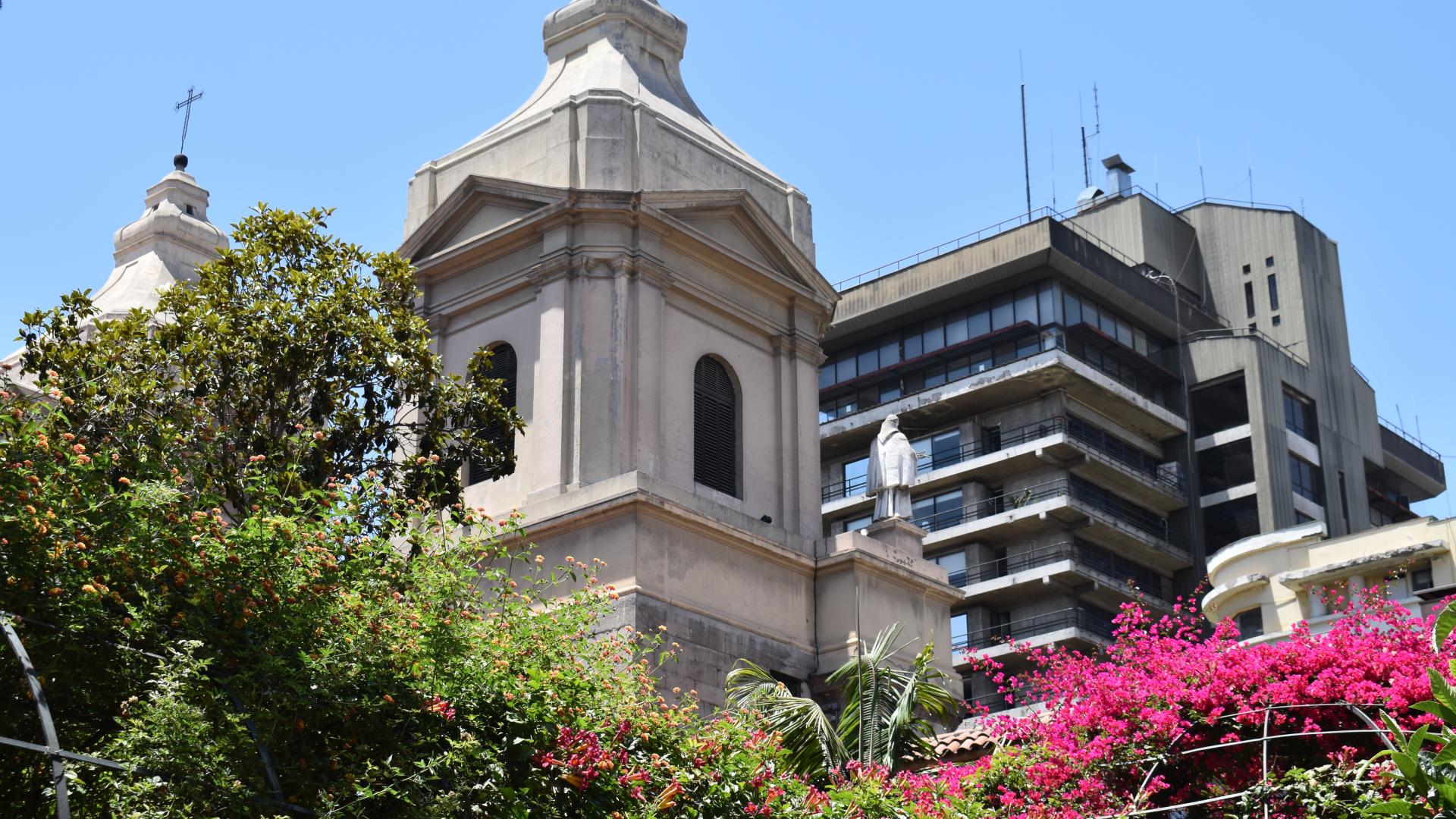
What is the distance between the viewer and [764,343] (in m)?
36.8

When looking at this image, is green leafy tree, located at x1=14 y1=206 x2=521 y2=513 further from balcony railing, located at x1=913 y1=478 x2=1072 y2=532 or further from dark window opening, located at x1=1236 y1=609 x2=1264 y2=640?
balcony railing, located at x1=913 y1=478 x2=1072 y2=532

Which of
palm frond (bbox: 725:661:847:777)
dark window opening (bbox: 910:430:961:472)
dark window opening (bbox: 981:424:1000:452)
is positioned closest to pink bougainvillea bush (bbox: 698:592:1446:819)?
palm frond (bbox: 725:661:847:777)

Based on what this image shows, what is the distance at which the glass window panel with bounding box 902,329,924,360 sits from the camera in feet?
241

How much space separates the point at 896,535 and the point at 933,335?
3899cm

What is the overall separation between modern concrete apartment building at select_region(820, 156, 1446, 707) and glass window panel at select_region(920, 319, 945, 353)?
0.09 meters

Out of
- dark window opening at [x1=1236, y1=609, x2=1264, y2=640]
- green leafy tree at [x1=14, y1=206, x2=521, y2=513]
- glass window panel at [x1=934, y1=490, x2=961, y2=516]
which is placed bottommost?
green leafy tree at [x1=14, y1=206, x2=521, y2=513]

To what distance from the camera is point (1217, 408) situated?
244ft

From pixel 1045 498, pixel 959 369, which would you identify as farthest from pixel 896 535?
pixel 959 369

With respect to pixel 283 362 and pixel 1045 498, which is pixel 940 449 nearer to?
pixel 1045 498

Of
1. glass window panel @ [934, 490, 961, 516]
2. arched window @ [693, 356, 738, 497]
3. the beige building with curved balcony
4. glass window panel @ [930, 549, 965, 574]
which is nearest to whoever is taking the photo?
arched window @ [693, 356, 738, 497]

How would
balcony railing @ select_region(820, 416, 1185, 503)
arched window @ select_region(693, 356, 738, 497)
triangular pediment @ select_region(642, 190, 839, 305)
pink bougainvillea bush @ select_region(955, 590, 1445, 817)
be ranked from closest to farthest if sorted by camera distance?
pink bougainvillea bush @ select_region(955, 590, 1445, 817) → arched window @ select_region(693, 356, 738, 497) → triangular pediment @ select_region(642, 190, 839, 305) → balcony railing @ select_region(820, 416, 1185, 503)

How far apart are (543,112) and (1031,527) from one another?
35.4 meters

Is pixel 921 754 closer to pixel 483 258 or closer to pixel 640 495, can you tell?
pixel 640 495

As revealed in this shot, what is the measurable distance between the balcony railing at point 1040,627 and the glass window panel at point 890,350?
11199 millimetres
